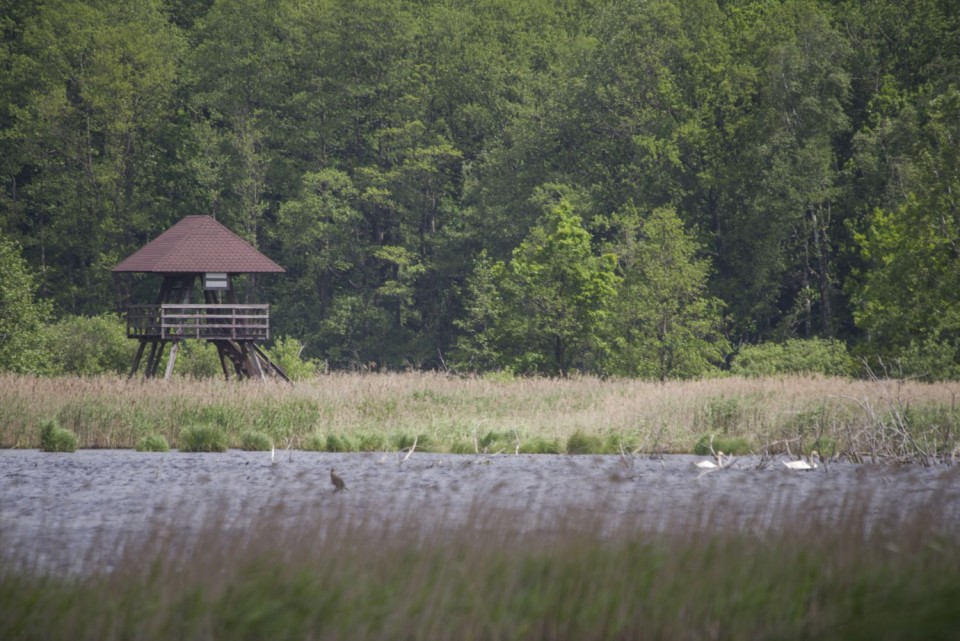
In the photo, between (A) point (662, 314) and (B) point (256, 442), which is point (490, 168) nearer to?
(A) point (662, 314)

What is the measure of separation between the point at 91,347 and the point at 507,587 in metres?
40.1

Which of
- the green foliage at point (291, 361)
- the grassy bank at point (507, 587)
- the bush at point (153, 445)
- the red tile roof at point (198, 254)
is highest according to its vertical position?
the red tile roof at point (198, 254)

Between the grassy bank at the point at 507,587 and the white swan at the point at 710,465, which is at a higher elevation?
the grassy bank at the point at 507,587

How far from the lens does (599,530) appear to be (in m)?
9.66

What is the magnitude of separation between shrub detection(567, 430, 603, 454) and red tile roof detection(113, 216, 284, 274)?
16.9 m

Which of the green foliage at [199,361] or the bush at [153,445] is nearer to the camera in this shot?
the bush at [153,445]

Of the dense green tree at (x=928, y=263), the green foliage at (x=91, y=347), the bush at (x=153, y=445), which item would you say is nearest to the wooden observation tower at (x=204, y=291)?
the green foliage at (x=91, y=347)

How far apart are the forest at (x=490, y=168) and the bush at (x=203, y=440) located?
1718cm

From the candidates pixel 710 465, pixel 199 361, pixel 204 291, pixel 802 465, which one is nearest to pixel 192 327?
pixel 204 291

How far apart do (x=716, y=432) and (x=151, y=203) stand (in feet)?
129

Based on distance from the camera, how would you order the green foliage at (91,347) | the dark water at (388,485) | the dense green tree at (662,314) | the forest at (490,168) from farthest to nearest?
the green foliage at (91,347), the forest at (490,168), the dense green tree at (662,314), the dark water at (388,485)

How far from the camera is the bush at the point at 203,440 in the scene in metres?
26.0

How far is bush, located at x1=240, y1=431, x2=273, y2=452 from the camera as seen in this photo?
26094 millimetres

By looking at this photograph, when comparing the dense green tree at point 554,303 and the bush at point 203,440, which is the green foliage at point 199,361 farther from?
the bush at point 203,440
